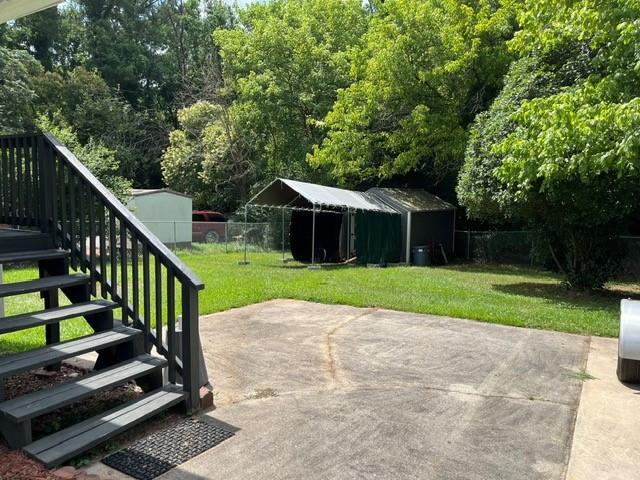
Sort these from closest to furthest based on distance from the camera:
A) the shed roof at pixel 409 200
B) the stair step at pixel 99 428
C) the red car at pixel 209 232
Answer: the stair step at pixel 99 428 → the shed roof at pixel 409 200 → the red car at pixel 209 232

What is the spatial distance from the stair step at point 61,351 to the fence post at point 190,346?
19.3 inches

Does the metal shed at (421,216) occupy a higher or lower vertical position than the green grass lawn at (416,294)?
higher

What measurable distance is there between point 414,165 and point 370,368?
1409cm

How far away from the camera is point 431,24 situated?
1734 cm

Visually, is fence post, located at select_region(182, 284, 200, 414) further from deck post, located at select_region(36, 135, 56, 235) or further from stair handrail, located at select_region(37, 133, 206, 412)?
deck post, located at select_region(36, 135, 56, 235)

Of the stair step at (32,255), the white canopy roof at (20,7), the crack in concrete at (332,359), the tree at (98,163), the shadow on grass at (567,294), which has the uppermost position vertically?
the white canopy roof at (20,7)

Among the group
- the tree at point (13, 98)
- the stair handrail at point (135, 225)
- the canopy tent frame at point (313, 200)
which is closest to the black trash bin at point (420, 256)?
the canopy tent frame at point (313, 200)

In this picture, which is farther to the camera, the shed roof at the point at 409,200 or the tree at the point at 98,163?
the shed roof at the point at 409,200

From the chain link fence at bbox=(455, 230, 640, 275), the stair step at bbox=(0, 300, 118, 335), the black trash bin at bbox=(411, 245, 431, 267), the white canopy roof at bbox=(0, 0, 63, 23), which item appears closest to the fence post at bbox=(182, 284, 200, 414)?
the stair step at bbox=(0, 300, 118, 335)

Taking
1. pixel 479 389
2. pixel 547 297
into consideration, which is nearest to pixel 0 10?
pixel 479 389

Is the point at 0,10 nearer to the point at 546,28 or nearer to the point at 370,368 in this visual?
the point at 370,368

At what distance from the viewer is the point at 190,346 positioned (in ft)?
12.6

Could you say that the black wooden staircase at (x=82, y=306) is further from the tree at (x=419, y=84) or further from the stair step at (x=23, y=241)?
Answer: the tree at (x=419, y=84)

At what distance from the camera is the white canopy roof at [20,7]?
447 centimetres
